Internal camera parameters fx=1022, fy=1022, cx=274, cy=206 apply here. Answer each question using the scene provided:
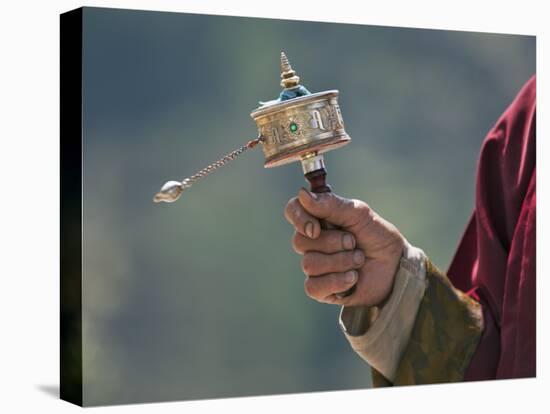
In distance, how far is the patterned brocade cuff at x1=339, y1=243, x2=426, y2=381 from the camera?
3.61 meters

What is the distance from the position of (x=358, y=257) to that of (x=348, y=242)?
0.23 feet

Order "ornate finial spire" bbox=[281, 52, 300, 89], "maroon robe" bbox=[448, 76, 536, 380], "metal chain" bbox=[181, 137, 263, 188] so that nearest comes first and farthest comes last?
"metal chain" bbox=[181, 137, 263, 188] < "ornate finial spire" bbox=[281, 52, 300, 89] < "maroon robe" bbox=[448, 76, 536, 380]

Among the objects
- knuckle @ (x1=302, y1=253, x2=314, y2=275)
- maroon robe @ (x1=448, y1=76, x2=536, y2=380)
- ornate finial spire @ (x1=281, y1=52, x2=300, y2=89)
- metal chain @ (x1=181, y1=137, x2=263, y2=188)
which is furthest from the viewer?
maroon robe @ (x1=448, y1=76, x2=536, y2=380)

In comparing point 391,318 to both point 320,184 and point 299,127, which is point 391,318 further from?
point 299,127

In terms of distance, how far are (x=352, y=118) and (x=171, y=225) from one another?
1.01m

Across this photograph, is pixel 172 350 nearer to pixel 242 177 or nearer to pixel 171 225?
pixel 171 225

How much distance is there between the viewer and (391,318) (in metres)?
3.62

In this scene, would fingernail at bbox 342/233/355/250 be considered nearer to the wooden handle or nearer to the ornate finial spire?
the wooden handle

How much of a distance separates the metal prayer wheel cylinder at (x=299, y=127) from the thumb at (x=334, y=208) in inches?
6.6

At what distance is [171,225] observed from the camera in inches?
162

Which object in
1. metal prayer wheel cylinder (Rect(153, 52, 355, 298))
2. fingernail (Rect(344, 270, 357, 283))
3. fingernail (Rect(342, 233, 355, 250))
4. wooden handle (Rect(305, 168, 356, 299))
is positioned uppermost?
metal prayer wheel cylinder (Rect(153, 52, 355, 298))

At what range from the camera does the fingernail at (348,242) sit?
3428mm

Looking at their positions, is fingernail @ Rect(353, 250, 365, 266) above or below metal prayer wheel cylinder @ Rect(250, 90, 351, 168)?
below

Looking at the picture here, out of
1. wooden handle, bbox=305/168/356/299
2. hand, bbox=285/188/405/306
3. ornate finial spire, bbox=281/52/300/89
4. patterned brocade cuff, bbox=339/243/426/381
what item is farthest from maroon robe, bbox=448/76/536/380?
ornate finial spire, bbox=281/52/300/89
